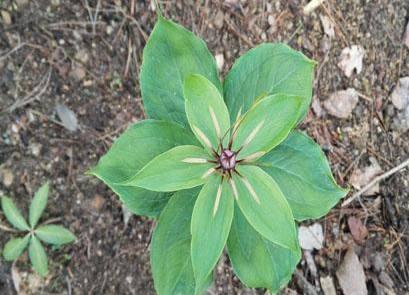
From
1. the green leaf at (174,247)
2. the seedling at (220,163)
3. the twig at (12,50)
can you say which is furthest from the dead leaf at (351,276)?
the twig at (12,50)

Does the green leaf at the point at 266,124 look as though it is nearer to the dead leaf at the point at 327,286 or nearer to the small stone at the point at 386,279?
the dead leaf at the point at 327,286

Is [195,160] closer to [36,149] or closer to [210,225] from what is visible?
[210,225]

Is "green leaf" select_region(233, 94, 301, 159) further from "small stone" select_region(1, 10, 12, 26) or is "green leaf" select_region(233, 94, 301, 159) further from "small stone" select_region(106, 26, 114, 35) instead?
Result: "small stone" select_region(1, 10, 12, 26)

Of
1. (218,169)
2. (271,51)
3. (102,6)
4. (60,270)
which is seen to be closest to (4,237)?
(60,270)

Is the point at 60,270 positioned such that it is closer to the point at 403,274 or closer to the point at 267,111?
the point at 267,111

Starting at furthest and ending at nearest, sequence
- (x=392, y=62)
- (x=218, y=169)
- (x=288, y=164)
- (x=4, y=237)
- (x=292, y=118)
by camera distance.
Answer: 1. (x=392, y=62)
2. (x=4, y=237)
3. (x=288, y=164)
4. (x=218, y=169)
5. (x=292, y=118)

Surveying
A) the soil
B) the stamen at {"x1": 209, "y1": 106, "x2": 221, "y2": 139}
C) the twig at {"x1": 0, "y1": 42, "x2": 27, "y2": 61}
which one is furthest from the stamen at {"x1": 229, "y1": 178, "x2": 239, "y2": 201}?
the twig at {"x1": 0, "y1": 42, "x2": 27, "y2": 61}
